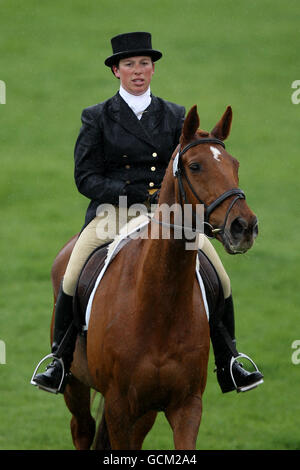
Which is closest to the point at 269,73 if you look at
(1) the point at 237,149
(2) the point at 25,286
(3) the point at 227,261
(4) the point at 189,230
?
(1) the point at 237,149

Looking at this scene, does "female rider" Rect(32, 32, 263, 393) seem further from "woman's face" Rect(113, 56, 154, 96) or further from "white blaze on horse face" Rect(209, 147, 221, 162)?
"white blaze on horse face" Rect(209, 147, 221, 162)

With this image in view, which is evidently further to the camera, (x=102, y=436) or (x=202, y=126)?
(x=202, y=126)

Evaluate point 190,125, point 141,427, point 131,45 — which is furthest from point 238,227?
point 141,427

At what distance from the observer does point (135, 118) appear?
A: 7.17m

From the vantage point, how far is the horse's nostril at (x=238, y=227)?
5.55 m

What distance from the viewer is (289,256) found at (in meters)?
18.1

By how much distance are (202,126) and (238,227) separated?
55.1ft

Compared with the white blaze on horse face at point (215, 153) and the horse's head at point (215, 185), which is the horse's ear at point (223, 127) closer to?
the horse's head at point (215, 185)

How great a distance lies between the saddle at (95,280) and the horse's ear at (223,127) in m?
1.13

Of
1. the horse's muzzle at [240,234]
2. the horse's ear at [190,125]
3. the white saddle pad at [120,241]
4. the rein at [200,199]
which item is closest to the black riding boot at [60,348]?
the white saddle pad at [120,241]

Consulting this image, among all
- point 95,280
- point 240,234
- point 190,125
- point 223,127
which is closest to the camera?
point 240,234

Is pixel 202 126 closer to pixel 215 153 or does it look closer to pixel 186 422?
pixel 186 422

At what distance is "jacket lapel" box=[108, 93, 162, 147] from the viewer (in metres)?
7.13
